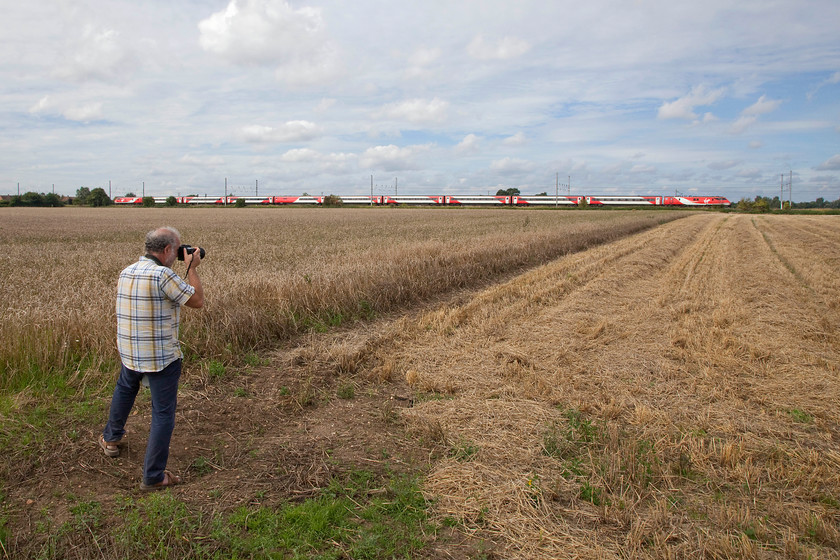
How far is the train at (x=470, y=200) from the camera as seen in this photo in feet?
337

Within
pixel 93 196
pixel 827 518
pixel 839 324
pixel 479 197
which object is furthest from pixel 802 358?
pixel 93 196

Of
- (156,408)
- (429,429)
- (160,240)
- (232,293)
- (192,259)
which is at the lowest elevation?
(429,429)

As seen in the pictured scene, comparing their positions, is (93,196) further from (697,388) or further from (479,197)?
(697,388)

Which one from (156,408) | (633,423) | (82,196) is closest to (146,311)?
(156,408)

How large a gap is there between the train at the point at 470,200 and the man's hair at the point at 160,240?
102008 millimetres

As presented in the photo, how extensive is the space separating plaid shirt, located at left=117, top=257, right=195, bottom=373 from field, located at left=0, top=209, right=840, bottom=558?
3.46 ft

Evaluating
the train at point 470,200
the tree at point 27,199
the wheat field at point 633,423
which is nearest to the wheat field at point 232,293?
the wheat field at point 633,423

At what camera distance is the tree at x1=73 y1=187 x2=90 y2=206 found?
121025 mm

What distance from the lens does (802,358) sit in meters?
7.24

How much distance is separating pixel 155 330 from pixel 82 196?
487 feet

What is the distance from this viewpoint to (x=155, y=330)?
4035mm

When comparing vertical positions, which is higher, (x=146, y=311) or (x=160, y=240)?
(x=160, y=240)

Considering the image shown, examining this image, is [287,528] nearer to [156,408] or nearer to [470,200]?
[156,408]

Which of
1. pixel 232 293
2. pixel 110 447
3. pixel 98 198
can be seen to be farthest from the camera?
pixel 98 198
